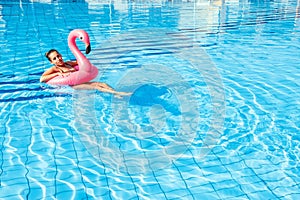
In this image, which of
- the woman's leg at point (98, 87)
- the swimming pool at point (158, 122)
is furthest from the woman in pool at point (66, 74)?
the swimming pool at point (158, 122)

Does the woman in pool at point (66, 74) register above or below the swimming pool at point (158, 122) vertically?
above

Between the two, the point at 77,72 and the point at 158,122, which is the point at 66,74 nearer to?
the point at 77,72

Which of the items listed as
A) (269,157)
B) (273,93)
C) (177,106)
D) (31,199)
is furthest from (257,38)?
(31,199)

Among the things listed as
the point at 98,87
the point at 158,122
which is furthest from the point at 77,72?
the point at 158,122

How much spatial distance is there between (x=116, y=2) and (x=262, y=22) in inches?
245

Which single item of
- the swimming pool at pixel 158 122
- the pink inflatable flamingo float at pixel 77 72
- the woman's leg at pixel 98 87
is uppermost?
the pink inflatable flamingo float at pixel 77 72

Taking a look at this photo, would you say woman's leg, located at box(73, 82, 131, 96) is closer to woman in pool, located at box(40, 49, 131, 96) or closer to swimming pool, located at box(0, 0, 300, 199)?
woman in pool, located at box(40, 49, 131, 96)

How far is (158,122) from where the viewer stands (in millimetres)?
4219

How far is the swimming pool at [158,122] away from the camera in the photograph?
311 centimetres

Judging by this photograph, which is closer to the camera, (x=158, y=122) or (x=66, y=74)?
(x=158, y=122)

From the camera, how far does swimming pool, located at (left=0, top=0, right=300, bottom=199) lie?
10.2 ft

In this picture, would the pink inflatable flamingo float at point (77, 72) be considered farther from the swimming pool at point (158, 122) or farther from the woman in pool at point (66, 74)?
the swimming pool at point (158, 122)

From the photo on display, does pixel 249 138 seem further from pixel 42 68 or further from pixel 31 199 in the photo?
pixel 42 68

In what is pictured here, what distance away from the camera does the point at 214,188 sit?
9.98 feet
